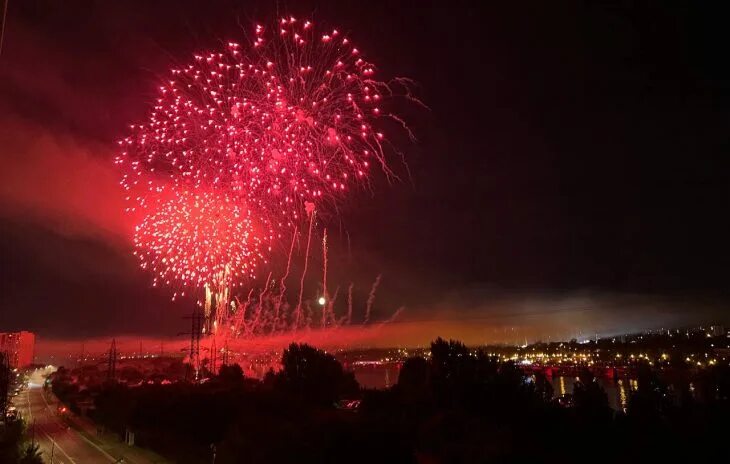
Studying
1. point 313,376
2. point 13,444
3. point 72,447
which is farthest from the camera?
point 313,376

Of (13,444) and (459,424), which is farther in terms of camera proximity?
→ (13,444)

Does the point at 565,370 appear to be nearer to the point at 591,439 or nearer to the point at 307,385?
the point at 307,385

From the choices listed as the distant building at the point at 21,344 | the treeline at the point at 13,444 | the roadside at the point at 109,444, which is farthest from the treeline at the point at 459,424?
the distant building at the point at 21,344

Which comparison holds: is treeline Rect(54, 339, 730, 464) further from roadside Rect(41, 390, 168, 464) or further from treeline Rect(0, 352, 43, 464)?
treeline Rect(0, 352, 43, 464)

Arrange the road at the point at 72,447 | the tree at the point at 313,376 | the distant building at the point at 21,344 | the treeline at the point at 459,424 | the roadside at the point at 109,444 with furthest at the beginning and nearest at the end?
the distant building at the point at 21,344 < the tree at the point at 313,376 < the road at the point at 72,447 < the roadside at the point at 109,444 < the treeline at the point at 459,424

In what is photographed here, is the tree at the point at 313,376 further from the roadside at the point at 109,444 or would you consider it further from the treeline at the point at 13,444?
the treeline at the point at 13,444

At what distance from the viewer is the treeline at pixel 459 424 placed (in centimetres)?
1448

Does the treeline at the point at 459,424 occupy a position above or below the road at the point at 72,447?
above

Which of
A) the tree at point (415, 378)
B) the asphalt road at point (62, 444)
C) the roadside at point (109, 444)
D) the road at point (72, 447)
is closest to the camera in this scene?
the tree at point (415, 378)

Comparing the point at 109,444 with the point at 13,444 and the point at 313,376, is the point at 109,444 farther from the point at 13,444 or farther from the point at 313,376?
the point at 313,376

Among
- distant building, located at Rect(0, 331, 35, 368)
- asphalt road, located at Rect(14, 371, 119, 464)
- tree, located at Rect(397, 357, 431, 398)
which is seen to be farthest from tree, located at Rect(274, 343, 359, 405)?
distant building, located at Rect(0, 331, 35, 368)

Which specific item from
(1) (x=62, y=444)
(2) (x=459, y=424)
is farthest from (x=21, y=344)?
(2) (x=459, y=424)

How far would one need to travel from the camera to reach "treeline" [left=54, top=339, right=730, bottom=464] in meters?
14.5

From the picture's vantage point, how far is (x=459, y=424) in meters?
18.5
